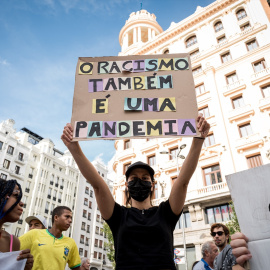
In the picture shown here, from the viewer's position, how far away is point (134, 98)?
2.96 metres

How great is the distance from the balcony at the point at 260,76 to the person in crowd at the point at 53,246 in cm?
2103

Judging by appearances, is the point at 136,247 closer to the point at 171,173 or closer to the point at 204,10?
the point at 171,173

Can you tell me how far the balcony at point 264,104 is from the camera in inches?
760

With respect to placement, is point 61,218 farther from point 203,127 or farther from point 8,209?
point 203,127

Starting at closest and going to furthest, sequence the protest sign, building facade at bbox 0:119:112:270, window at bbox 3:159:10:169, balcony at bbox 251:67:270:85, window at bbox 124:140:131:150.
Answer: the protest sign → balcony at bbox 251:67:270:85 → window at bbox 124:140:131:150 → window at bbox 3:159:10:169 → building facade at bbox 0:119:112:270

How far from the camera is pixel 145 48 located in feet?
106

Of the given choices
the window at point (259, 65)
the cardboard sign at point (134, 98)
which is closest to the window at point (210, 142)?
the window at point (259, 65)

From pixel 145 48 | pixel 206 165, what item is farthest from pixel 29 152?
pixel 206 165

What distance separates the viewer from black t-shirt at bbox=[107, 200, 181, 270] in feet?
6.22

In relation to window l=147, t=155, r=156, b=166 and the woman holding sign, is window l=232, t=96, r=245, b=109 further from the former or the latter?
the woman holding sign

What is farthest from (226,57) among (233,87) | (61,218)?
(61,218)

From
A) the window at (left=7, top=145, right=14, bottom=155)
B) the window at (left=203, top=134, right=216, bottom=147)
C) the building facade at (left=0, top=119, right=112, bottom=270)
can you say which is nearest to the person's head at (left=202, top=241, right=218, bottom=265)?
the window at (left=203, top=134, right=216, bottom=147)

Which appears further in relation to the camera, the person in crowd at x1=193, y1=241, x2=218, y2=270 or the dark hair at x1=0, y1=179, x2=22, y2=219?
the person in crowd at x1=193, y1=241, x2=218, y2=270

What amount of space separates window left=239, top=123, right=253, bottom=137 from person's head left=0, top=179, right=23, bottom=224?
19.9 metres
